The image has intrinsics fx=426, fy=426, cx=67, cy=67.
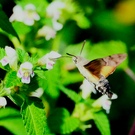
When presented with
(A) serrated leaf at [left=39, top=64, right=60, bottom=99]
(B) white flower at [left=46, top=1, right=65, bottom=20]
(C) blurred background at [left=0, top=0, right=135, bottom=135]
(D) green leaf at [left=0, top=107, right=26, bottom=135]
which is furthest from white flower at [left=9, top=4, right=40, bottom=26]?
(D) green leaf at [left=0, top=107, right=26, bottom=135]

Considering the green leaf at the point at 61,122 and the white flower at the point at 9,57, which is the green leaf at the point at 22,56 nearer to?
the white flower at the point at 9,57

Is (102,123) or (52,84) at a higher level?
(52,84)

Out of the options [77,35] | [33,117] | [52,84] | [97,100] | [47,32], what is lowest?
[33,117]

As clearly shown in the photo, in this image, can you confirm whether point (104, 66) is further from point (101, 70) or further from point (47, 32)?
point (47, 32)

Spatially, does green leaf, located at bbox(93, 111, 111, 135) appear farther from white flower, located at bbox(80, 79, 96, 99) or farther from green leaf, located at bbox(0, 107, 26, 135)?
green leaf, located at bbox(0, 107, 26, 135)

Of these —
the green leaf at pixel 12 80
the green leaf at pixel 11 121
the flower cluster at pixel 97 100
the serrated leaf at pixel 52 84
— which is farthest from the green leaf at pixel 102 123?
the green leaf at pixel 12 80

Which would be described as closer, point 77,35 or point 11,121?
point 11,121

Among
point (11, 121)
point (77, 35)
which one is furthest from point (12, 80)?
point (77, 35)
